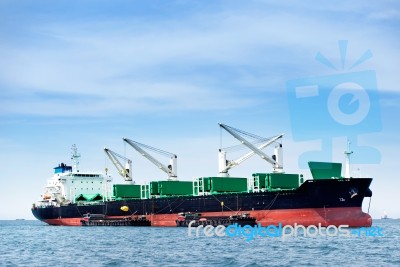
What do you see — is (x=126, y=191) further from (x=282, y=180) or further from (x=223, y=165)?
(x=282, y=180)

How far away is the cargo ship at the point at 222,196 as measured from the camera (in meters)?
61.5

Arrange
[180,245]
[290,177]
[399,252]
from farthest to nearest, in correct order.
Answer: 1. [290,177]
2. [180,245]
3. [399,252]

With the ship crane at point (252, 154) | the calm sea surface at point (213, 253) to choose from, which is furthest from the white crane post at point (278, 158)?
the calm sea surface at point (213, 253)

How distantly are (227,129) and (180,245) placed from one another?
120 ft

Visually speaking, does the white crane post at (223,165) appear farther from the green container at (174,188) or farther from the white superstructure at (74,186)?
the white superstructure at (74,186)

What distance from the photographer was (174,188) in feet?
285

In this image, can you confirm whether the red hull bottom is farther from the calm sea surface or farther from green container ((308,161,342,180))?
the calm sea surface

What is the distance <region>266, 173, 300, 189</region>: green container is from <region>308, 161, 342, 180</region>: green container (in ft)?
25.3

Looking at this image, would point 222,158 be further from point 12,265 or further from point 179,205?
point 12,265

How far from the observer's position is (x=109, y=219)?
8444cm

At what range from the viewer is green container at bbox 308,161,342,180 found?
6525 centimetres

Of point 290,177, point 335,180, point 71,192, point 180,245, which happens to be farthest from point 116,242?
point 71,192

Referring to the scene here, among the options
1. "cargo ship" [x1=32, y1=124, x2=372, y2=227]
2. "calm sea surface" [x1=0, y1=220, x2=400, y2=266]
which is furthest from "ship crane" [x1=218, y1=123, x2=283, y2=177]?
"calm sea surface" [x1=0, y1=220, x2=400, y2=266]

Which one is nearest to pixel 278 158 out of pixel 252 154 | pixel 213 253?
pixel 252 154
